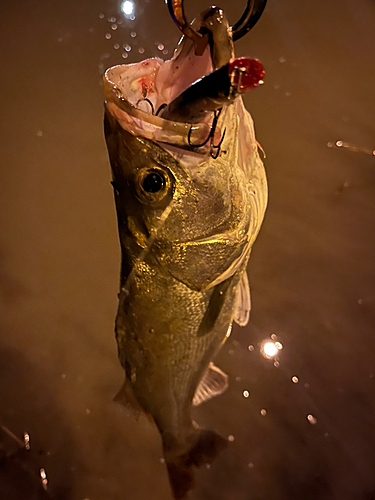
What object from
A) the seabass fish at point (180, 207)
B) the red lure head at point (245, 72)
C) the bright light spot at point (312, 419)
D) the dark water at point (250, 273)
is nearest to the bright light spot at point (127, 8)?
the dark water at point (250, 273)

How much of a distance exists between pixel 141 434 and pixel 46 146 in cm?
188

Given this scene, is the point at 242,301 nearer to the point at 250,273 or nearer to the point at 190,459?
the point at 250,273

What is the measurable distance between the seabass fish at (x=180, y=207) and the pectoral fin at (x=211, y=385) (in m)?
0.08

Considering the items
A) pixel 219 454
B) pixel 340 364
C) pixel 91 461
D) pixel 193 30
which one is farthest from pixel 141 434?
pixel 193 30

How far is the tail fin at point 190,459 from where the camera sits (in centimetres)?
Result: 173

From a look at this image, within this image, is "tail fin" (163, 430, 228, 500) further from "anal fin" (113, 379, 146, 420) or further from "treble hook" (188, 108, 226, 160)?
"treble hook" (188, 108, 226, 160)

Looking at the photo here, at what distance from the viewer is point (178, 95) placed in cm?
90

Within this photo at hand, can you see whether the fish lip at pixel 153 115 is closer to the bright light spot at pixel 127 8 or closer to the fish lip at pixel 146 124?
the fish lip at pixel 146 124

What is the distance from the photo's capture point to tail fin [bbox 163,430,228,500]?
68.3 inches

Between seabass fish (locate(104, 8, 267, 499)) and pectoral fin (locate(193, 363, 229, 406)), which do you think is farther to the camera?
pectoral fin (locate(193, 363, 229, 406))

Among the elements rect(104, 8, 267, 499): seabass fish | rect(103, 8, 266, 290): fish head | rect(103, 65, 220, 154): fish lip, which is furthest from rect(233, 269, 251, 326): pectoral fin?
rect(103, 65, 220, 154): fish lip

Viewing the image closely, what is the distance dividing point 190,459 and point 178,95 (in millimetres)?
1674

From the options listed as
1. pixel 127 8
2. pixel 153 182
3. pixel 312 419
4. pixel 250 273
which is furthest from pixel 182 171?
pixel 127 8

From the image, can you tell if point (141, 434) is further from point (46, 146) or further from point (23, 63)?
point (23, 63)
